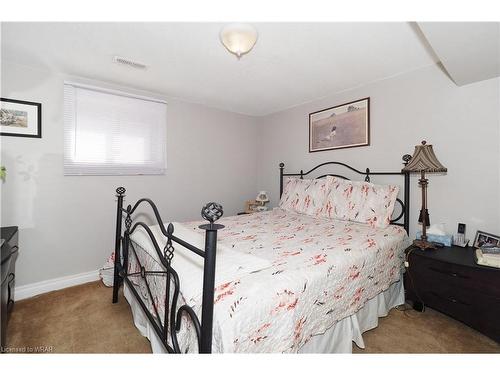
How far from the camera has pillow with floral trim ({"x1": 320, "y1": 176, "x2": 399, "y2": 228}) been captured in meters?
2.31

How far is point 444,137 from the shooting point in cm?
222

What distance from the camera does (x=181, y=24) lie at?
169 centimetres

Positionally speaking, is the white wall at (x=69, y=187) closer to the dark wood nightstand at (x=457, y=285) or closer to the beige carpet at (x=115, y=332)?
the beige carpet at (x=115, y=332)

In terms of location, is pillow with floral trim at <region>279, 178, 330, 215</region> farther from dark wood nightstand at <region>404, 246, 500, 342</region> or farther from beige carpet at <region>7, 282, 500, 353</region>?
beige carpet at <region>7, 282, 500, 353</region>

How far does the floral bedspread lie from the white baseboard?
123 cm

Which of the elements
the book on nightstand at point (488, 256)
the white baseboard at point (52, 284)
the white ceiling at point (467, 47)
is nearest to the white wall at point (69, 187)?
the white baseboard at point (52, 284)

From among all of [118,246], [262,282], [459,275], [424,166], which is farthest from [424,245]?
[118,246]

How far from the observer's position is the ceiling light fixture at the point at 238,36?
1.50 m

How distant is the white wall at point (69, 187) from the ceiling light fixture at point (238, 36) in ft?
6.21
